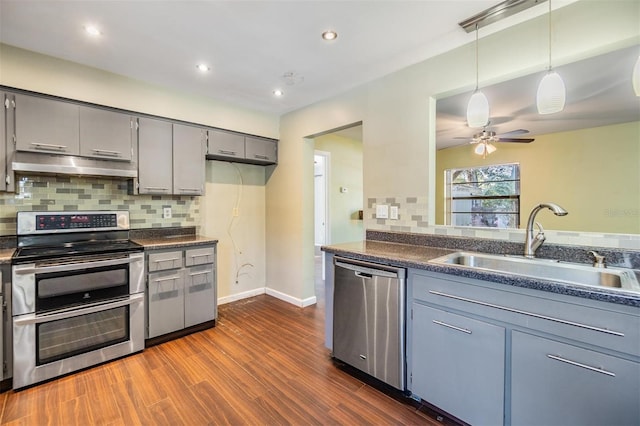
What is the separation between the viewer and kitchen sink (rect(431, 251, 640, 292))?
4.60 feet

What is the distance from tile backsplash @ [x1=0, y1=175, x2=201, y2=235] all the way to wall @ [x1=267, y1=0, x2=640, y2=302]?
118 centimetres

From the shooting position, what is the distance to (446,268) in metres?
1.57

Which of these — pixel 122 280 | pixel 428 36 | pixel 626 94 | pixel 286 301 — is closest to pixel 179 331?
pixel 122 280

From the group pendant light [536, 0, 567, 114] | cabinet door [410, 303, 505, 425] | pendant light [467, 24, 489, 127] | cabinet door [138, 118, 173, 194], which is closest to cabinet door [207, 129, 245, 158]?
cabinet door [138, 118, 173, 194]

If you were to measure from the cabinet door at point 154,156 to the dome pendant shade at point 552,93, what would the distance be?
307cm

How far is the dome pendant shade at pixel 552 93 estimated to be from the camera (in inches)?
59.0

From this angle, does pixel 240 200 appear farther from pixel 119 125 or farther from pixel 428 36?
pixel 428 36

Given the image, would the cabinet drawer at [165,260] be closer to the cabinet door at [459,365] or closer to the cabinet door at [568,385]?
the cabinet door at [459,365]

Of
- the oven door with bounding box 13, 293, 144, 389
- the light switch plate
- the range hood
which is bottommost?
the oven door with bounding box 13, 293, 144, 389

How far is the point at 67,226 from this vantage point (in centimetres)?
242

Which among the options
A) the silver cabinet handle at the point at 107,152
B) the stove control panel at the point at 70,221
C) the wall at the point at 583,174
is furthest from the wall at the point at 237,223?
the wall at the point at 583,174

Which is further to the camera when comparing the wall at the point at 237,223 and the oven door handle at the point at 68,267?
the wall at the point at 237,223

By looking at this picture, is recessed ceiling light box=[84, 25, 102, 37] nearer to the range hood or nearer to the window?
the range hood

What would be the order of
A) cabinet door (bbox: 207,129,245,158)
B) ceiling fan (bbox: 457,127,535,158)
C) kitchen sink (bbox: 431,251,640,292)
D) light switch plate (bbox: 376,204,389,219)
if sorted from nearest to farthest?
kitchen sink (bbox: 431,251,640,292) → light switch plate (bbox: 376,204,389,219) → cabinet door (bbox: 207,129,245,158) → ceiling fan (bbox: 457,127,535,158)
